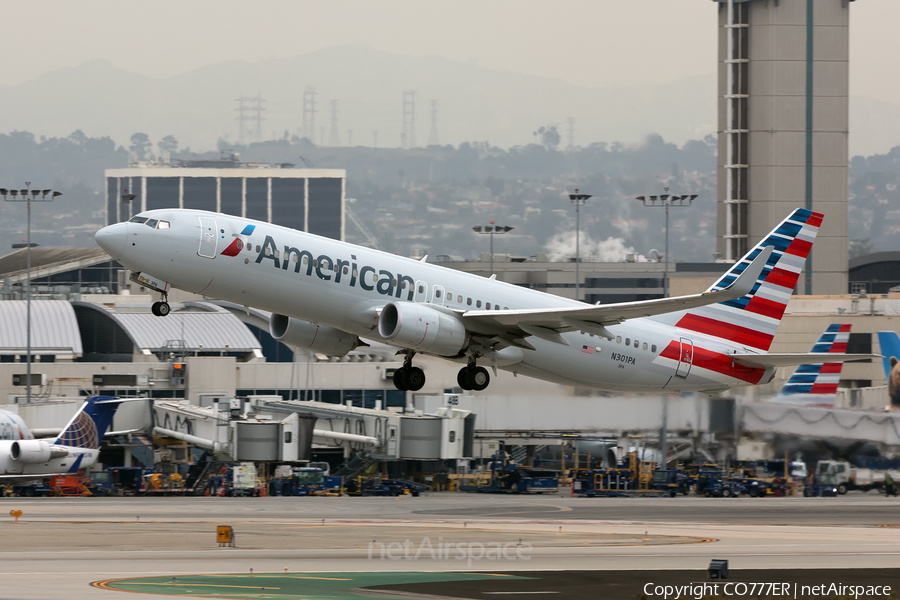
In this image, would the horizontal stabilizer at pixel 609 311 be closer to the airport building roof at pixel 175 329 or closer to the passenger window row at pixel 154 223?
the passenger window row at pixel 154 223

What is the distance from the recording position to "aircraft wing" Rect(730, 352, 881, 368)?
4316cm

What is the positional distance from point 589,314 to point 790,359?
9.07m

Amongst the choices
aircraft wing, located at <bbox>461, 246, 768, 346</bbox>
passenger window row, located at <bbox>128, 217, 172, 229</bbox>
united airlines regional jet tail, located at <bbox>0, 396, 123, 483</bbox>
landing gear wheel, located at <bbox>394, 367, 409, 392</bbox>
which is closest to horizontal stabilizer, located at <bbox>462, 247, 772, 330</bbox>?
aircraft wing, located at <bbox>461, 246, 768, 346</bbox>

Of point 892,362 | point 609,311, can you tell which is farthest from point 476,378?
point 892,362

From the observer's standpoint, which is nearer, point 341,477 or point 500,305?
point 500,305

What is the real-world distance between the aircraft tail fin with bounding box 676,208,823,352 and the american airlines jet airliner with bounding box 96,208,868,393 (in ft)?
0.17

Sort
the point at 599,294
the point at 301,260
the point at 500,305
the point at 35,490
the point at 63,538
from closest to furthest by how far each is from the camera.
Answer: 1. the point at 301,260
2. the point at 500,305
3. the point at 63,538
4. the point at 35,490
5. the point at 599,294

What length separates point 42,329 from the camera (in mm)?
101125

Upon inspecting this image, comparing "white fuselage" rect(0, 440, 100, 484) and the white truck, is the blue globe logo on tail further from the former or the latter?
the white truck

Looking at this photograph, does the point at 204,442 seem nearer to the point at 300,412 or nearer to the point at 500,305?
the point at 300,412

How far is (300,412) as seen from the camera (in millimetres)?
78312

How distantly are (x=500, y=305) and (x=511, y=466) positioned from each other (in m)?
36.0

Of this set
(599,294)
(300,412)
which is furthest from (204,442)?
(599,294)

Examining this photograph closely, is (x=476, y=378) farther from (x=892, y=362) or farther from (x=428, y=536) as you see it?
(x=892, y=362)
